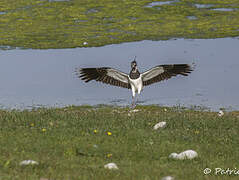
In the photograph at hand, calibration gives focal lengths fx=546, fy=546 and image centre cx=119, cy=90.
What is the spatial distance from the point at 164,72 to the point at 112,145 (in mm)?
7394

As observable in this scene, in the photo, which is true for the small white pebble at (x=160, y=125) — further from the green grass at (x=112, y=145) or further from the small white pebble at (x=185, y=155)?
the small white pebble at (x=185, y=155)

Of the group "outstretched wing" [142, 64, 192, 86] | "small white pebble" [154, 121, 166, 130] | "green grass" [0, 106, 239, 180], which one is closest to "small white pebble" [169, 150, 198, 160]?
"green grass" [0, 106, 239, 180]

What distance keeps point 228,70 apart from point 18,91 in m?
14.0

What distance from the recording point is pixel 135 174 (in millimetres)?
11617

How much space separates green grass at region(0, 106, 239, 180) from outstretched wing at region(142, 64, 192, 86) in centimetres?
211

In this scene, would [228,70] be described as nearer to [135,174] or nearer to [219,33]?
[219,33]

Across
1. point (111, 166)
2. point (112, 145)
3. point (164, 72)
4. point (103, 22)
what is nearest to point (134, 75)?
point (164, 72)

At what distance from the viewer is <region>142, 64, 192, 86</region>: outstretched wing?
2083 centimetres

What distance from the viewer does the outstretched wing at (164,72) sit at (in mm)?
20828

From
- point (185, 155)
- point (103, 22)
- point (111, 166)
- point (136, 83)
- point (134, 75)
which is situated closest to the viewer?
point (111, 166)

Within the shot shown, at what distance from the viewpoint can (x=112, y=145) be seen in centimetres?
1445

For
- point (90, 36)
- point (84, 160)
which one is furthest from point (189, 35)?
point (84, 160)

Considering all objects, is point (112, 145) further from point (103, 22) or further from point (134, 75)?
point (103, 22)

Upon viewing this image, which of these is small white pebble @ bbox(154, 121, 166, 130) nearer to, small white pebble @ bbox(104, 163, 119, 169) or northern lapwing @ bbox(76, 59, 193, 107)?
northern lapwing @ bbox(76, 59, 193, 107)
